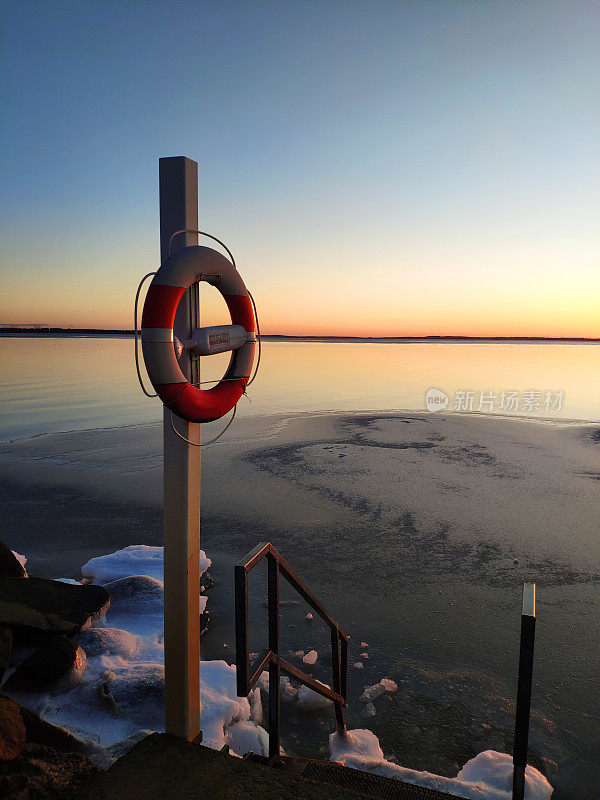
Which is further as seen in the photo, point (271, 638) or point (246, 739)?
point (246, 739)

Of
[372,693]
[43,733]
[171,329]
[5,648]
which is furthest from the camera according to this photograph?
[372,693]

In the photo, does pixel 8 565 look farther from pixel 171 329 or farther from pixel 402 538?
pixel 402 538

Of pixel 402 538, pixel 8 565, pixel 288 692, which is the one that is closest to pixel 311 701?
pixel 288 692

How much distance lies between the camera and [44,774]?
1916mm

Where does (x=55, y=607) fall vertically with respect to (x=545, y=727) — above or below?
above

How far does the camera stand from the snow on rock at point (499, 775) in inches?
102

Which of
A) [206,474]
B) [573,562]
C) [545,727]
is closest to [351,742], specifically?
[545,727]

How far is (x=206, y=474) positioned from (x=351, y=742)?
5691mm

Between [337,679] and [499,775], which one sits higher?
[337,679]

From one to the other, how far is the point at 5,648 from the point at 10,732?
674 mm

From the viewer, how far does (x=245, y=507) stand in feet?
22.2

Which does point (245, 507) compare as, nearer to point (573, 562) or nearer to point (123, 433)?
point (573, 562)

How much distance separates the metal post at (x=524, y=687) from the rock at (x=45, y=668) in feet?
7.62

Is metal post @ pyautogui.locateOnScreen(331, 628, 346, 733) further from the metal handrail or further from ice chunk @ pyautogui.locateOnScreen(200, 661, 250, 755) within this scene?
ice chunk @ pyautogui.locateOnScreen(200, 661, 250, 755)
